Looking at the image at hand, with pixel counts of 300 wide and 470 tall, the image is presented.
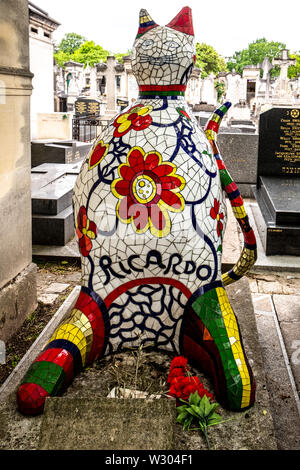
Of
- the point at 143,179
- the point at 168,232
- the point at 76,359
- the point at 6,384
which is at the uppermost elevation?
the point at 143,179

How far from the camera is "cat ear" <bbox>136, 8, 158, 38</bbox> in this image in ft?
9.09

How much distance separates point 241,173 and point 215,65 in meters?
53.1

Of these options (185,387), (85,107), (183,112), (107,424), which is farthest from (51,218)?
(85,107)

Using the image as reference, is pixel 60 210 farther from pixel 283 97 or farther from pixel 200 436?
pixel 283 97

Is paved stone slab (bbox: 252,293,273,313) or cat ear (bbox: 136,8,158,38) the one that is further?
paved stone slab (bbox: 252,293,273,313)

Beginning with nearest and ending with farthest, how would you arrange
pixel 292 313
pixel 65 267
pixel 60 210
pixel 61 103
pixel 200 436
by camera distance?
pixel 200 436
pixel 292 313
pixel 65 267
pixel 60 210
pixel 61 103

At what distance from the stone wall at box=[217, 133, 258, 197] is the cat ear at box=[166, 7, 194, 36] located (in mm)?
6650

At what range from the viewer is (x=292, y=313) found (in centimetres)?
454

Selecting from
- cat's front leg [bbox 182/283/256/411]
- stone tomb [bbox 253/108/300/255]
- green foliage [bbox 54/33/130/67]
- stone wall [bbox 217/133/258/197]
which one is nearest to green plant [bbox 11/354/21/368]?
cat's front leg [bbox 182/283/256/411]

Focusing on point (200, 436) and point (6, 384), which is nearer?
point (200, 436)

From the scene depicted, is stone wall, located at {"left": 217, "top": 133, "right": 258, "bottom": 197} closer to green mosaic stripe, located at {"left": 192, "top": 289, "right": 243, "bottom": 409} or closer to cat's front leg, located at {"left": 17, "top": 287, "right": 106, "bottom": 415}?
green mosaic stripe, located at {"left": 192, "top": 289, "right": 243, "bottom": 409}

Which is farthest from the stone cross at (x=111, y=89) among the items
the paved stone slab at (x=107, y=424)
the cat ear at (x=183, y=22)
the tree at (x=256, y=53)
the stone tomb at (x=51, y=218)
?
the tree at (x=256, y=53)

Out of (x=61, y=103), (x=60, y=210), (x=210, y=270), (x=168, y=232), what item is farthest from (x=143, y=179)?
(x=61, y=103)

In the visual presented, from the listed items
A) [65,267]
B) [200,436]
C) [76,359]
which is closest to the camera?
[200,436]
